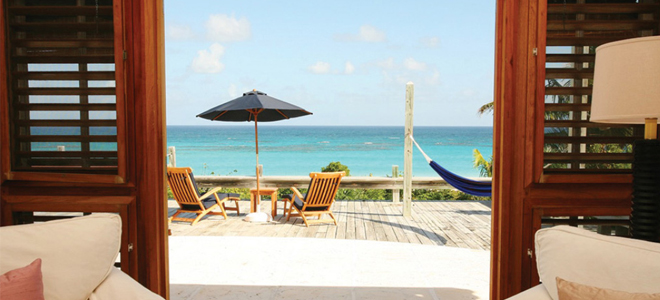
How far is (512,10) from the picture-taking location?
6.54 ft

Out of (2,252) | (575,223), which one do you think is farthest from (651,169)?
(2,252)

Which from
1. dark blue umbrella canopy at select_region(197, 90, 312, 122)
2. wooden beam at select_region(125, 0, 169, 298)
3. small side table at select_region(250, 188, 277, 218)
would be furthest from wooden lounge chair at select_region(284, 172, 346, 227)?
wooden beam at select_region(125, 0, 169, 298)

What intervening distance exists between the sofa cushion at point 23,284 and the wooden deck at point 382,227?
3708 millimetres

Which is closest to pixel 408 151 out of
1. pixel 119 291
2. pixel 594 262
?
pixel 594 262

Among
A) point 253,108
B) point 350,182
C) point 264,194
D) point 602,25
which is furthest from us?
point 350,182

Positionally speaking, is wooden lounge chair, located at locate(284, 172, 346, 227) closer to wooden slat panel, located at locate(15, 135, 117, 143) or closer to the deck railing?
the deck railing

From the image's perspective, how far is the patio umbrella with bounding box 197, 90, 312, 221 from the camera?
561 centimetres

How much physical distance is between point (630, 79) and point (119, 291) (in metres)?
1.69

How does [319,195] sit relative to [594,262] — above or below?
below

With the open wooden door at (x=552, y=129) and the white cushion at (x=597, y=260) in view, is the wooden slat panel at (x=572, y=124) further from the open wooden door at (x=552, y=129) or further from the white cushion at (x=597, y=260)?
the white cushion at (x=597, y=260)

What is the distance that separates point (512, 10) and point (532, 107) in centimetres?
42

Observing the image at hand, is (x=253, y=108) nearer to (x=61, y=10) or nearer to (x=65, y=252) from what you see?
(x=61, y=10)

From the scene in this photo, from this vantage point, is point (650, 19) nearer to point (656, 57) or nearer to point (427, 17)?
point (656, 57)

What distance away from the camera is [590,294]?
1.17 m
